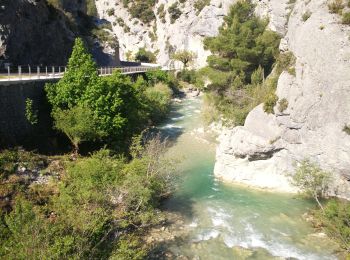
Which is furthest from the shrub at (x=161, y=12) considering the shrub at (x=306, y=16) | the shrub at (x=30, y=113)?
the shrub at (x=30, y=113)

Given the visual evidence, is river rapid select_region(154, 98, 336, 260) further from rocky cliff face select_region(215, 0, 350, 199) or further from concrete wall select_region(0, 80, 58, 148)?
concrete wall select_region(0, 80, 58, 148)

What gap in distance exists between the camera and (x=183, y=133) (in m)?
Answer: 45.2

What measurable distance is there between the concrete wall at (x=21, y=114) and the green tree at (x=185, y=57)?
6317cm

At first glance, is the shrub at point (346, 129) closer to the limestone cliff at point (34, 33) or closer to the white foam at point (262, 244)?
the white foam at point (262, 244)

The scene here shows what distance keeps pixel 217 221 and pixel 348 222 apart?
8281 mm

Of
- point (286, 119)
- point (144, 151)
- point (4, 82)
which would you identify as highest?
point (4, 82)

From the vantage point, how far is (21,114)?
30094 mm

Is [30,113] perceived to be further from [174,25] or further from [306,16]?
[174,25]

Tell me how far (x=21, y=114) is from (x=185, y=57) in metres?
67.6

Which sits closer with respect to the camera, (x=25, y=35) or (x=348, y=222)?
(x=348, y=222)

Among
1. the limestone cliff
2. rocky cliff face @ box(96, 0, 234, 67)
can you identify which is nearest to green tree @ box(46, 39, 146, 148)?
the limestone cliff

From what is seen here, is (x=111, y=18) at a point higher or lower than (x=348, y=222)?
higher

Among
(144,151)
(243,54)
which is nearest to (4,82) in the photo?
(144,151)

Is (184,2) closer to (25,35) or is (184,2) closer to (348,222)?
(25,35)
